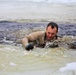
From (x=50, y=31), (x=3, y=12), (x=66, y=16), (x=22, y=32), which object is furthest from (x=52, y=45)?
(x=3, y=12)

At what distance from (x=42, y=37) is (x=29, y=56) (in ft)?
3.22

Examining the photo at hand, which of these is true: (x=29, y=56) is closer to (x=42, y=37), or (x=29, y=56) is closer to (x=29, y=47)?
(x=29, y=47)

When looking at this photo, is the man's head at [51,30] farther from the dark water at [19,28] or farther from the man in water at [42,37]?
the dark water at [19,28]

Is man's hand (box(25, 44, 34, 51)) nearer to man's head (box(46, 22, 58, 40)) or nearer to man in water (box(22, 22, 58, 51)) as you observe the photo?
man in water (box(22, 22, 58, 51))

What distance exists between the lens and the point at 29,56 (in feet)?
18.8

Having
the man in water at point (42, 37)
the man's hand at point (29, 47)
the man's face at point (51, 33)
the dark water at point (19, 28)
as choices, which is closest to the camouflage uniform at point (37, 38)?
the man in water at point (42, 37)

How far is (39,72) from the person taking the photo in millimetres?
4676

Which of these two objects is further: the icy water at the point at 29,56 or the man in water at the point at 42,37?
the man in water at the point at 42,37

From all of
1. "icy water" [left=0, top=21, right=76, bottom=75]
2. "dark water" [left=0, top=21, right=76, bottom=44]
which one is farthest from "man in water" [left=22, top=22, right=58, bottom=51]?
"dark water" [left=0, top=21, right=76, bottom=44]

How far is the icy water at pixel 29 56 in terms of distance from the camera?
4797 mm

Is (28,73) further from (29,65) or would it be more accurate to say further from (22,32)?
(22,32)

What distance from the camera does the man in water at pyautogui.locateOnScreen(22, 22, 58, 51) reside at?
6.33 metres

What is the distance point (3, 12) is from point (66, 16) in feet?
9.04

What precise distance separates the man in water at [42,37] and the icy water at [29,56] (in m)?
0.24
